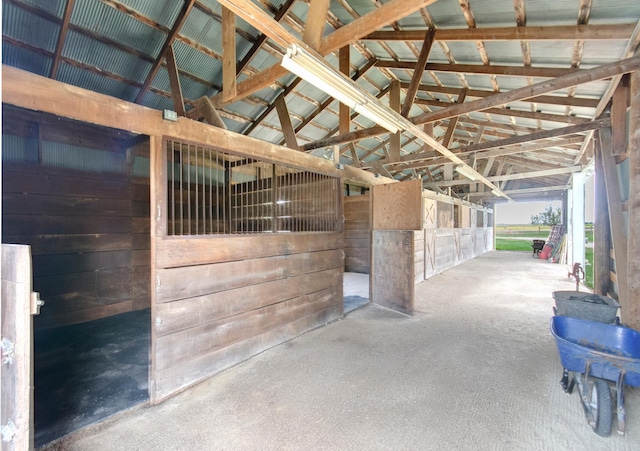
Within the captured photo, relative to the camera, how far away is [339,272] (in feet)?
12.5

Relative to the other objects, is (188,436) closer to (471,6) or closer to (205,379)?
(205,379)

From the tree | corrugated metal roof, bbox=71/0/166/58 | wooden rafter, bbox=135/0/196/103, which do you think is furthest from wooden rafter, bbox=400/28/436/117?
the tree

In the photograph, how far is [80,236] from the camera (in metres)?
3.83

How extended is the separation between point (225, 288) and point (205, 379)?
709 millimetres

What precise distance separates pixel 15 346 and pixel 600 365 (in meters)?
2.77

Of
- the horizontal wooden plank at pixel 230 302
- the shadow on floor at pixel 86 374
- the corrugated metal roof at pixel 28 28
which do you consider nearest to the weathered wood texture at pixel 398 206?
the horizontal wooden plank at pixel 230 302

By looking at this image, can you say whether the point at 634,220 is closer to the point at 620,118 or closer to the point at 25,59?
the point at 620,118

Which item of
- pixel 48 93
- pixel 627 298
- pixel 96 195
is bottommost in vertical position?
pixel 627 298

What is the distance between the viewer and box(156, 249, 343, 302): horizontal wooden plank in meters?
2.19

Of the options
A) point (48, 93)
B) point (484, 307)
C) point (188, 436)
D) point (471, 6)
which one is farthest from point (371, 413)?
point (471, 6)

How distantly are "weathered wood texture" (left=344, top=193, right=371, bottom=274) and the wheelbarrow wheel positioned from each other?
536cm

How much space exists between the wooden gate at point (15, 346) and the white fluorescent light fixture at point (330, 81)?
1675 millimetres

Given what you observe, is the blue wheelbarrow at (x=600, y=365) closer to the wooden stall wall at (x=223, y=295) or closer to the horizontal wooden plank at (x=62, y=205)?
the wooden stall wall at (x=223, y=295)

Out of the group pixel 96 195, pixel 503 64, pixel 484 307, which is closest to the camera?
pixel 503 64
